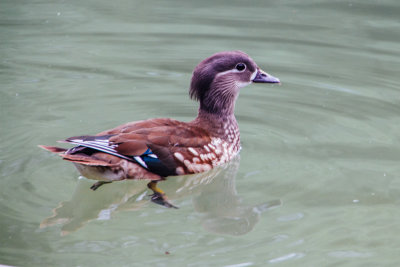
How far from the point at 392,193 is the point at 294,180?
2.96 ft

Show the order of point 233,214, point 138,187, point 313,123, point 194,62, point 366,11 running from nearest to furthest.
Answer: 1. point 233,214
2. point 138,187
3. point 313,123
4. point 194,62
5. point 366,11

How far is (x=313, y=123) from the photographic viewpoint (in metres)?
8.12

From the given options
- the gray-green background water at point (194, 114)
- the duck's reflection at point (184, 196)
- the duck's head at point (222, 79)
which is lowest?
the duck's reflection at point (184, 196)

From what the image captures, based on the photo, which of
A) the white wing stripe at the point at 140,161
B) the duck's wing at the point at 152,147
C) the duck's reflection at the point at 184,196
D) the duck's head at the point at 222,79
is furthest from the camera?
the duck's head at the point at 222,79

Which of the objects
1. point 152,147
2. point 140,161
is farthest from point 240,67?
point 140,161

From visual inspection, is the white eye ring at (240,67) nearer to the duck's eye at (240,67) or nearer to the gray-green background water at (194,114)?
the duck's eye at (240,67)

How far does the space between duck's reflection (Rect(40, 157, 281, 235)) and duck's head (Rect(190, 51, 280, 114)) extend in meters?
0.89

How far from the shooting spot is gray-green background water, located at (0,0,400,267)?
5.44m

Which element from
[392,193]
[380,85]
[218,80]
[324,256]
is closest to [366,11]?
[380,85]

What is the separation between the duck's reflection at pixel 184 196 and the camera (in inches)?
230

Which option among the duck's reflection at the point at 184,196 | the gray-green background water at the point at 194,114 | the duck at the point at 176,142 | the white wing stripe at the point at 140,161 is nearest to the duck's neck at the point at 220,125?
the duck at the point at 176,142

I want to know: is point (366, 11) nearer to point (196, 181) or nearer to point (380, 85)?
point (380, 85)

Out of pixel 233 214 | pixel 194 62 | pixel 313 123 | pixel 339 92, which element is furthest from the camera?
pixel 194 62

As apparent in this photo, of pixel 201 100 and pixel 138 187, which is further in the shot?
pixel 201 100
